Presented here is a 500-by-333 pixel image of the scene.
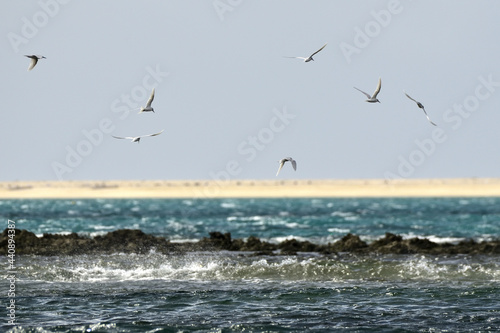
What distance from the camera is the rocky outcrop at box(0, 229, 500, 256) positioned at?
3170 cm

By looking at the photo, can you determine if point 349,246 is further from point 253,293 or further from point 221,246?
point 253,293

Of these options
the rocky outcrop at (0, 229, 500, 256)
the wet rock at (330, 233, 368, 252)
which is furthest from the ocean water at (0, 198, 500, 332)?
the wet rock at (330, 233, 368, 252)

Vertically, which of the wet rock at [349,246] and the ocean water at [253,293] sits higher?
the wet rock at [349,246]

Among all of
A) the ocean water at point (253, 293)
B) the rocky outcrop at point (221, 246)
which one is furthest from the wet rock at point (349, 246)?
the ocean water at point (253, 293)

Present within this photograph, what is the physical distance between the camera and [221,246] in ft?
111

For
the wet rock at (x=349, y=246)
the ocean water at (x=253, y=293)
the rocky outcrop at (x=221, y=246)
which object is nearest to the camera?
the ocean water at (x=253, y=293)

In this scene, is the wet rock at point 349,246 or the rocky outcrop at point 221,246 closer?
the rocky outcrop at point 221,246

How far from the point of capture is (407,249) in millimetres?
31781

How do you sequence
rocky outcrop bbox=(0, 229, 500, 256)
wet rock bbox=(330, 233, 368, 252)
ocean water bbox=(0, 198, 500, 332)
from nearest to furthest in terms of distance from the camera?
1. ocean water bbox=(0, 198, 500, 332)
2. rocky outcrop bbox=(0, 229, 500, 256)
3. wet rock bbox=(330, 233, 368, 252)

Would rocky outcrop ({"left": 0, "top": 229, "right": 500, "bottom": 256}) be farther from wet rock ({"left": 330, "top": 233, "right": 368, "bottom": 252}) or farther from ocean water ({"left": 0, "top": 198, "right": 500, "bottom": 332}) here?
ocean water ({"left": 0, "top": 198, "right": 500, "bottom": 332})

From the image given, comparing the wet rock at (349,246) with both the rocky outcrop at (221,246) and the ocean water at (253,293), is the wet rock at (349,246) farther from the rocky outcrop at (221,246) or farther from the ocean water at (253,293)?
the ocean water at (253,293)

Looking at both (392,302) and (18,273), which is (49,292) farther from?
(392,302)

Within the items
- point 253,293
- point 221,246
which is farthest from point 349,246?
point 253,293

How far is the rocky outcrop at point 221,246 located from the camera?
3170cm
